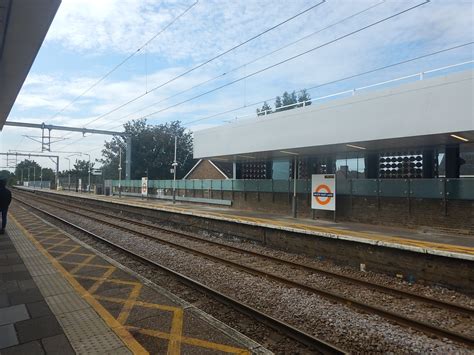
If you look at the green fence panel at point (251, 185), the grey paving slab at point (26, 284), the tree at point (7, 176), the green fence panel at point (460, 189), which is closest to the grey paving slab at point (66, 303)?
the grey paving slab at point (26, 284)

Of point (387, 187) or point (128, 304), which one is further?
point (387, 187)

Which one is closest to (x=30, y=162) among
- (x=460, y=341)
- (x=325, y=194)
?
(x=325, y=194)

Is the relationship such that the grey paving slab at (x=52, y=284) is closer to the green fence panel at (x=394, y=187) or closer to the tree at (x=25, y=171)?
the green fence panel at (x=394, y=187)

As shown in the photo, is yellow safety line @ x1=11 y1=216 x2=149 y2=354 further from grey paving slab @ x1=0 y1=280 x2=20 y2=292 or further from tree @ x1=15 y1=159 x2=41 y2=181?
tree @ x1=15 y1=159 x2=41 y2=181

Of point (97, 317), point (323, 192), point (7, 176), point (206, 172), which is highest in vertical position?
point (206, 172)

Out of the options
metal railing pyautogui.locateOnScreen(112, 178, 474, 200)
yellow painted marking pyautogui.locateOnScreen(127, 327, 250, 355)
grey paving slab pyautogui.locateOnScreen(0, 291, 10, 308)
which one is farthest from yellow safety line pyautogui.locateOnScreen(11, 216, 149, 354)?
metal railing pyautogui.locateOnScreen(112, 178, 474, 200)

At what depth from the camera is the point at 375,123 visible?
14039mm

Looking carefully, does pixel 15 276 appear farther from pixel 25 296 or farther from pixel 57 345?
pixel 57 345

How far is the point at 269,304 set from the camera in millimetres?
7023

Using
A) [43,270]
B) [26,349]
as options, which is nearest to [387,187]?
[43,270]

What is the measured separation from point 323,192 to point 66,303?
12977 millimetres

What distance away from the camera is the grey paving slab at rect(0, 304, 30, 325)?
16.3ft

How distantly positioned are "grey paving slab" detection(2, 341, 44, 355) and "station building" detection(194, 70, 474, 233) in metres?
12.6

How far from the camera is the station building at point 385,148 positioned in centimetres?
1245
